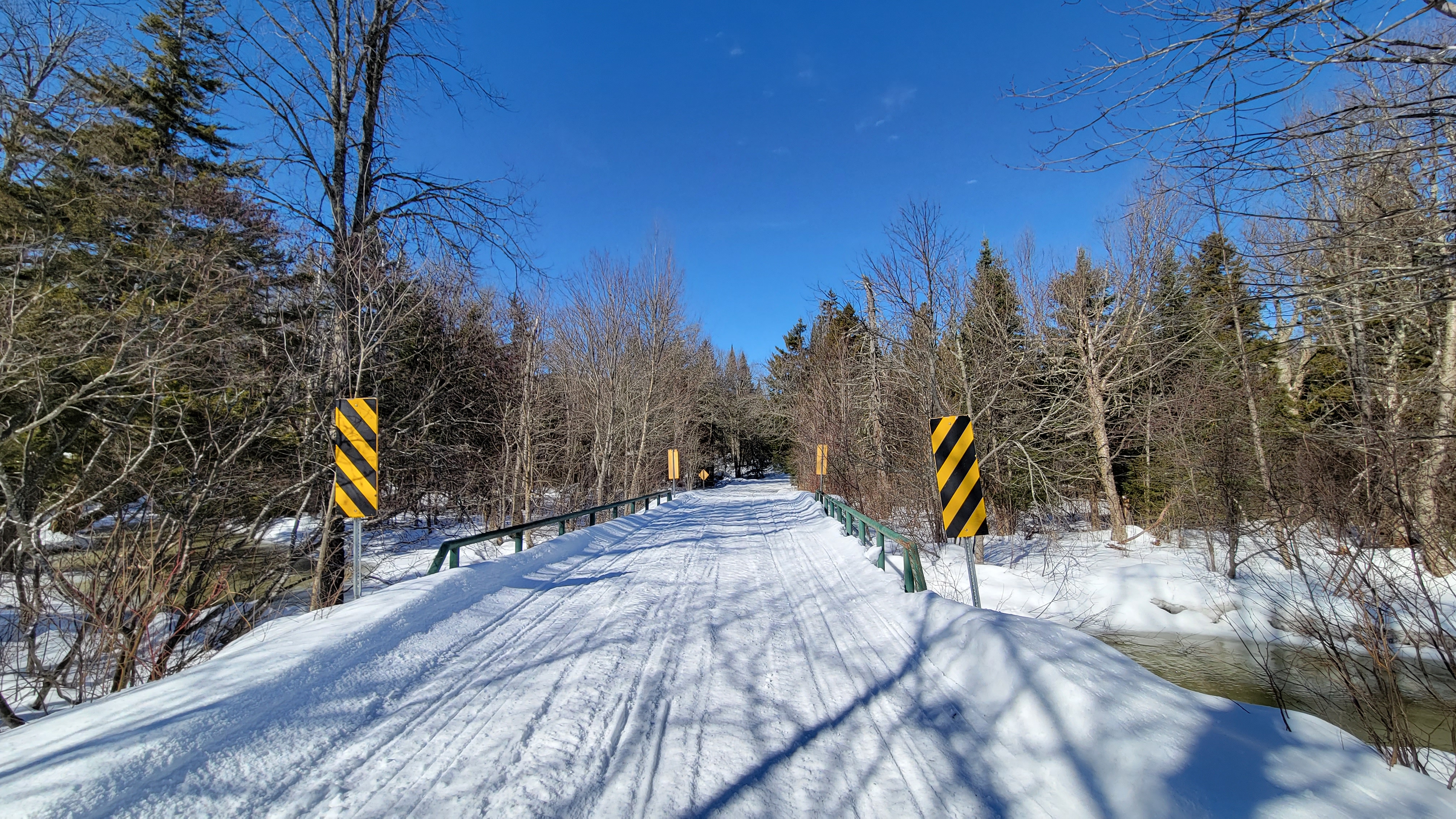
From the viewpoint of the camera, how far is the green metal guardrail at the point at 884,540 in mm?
6180

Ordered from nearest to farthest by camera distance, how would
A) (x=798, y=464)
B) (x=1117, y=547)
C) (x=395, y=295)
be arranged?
(x=395, y=295) < (x=1117, y=547) < (x=798, y=464)

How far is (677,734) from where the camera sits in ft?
11.0

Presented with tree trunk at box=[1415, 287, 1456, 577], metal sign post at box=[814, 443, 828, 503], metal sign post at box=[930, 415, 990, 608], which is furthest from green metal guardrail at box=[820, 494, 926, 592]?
metal sign post at box=[814, 443, 828, 503]

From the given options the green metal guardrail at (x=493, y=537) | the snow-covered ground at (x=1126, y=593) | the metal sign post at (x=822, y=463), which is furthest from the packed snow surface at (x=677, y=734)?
the metal sign post at (x=822, y=463)

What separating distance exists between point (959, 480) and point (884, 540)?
10.2ft

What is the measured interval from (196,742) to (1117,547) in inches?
634

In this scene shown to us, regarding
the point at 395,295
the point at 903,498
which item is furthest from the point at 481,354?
the point at 903,498

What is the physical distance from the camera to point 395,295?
9055 mm

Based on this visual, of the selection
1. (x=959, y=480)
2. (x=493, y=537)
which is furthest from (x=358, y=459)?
(x=959, y=480)

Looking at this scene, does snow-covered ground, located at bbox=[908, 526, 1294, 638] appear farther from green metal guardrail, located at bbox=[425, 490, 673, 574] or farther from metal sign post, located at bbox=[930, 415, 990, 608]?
green metal guardrail, located at bbox=[425, 490, 673, 574]

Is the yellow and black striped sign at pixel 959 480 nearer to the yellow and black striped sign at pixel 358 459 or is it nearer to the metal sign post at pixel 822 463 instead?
the yellow and black striped sign at pixel 358 459

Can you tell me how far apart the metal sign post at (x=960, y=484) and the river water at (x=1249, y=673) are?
2.20 meters

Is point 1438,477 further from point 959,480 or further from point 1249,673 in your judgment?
point 1249,673

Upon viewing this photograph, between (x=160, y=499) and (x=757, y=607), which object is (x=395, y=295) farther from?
(x=757, y=607)
